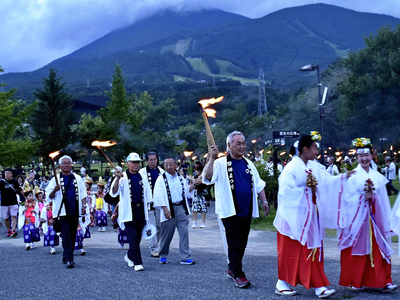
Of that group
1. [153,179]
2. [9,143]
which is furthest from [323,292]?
[9,143]

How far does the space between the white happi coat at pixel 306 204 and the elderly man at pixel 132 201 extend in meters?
2.97

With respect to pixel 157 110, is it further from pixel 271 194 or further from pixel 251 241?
pixel 251 241

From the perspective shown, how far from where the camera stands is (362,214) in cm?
654

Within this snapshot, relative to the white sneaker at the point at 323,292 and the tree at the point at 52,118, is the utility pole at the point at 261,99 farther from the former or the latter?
the white sneaker at the point at 323,292

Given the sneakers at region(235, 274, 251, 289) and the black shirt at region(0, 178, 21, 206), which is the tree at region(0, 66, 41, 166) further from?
the sneakers at region(235, 274, 251, 289)

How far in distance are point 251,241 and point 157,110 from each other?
47.4 meters

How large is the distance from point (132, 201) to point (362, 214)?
3.86 m

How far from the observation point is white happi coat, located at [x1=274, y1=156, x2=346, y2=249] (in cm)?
629

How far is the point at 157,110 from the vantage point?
58906mm

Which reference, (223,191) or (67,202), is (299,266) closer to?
(223,191)

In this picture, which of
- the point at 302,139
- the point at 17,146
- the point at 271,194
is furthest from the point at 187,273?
the point at 17,146

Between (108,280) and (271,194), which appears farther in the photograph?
(271,194)

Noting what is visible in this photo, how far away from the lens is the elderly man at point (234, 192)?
22.5ft

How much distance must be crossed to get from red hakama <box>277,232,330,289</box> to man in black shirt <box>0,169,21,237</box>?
10801 mm
